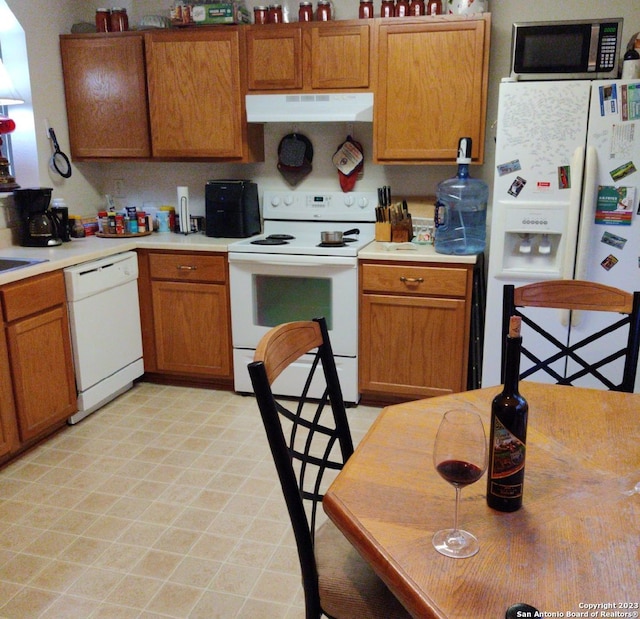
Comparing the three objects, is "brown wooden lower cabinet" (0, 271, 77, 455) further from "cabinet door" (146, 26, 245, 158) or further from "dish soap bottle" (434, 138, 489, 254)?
"dish soap bottle" (434, 138, 489, 254)

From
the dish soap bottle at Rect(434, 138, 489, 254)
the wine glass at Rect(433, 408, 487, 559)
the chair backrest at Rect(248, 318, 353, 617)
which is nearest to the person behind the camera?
the wine glass at Rect(433, 408, 487, 559)

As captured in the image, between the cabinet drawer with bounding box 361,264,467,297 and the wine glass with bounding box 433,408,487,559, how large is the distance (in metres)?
2.08

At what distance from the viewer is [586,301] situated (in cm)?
185

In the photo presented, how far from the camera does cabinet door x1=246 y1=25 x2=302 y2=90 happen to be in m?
3.25

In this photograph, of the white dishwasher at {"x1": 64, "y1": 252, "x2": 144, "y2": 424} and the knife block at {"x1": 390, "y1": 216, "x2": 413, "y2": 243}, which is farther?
the knife block at {"x1": 390, "y1": 216, "x2": 413, "y2": 243}

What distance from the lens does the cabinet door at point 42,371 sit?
2.70 meters

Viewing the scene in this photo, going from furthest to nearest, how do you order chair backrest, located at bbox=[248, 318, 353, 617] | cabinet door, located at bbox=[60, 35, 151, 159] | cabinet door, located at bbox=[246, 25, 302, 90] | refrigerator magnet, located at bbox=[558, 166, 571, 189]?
cabinet door, located at bbox=[60, 35, 151, 159] → cabinet door, located at bbox=[246, 25, 302, 90] → refrigerator magnet, located at bbox=[558, 166, 571, 189] → chair backrest, located at bbox=[248, 318, 353, 617]

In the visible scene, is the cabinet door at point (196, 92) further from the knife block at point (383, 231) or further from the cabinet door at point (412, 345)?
the cabinet door at point (412, 345)

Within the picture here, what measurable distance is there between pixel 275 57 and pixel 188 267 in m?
1.22

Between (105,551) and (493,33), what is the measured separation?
310 cm

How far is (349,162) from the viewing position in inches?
142

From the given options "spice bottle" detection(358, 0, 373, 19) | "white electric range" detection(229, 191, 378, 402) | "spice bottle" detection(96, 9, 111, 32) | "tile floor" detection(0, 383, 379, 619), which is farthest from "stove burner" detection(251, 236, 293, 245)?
"spice bottle" detection(96, 9, 111, 32)

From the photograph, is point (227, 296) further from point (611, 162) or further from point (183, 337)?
point (611, 162)

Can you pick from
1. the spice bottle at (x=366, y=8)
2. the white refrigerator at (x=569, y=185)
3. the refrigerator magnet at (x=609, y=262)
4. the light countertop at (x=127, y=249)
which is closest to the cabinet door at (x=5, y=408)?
the light countertop at (x=127, y=249)
